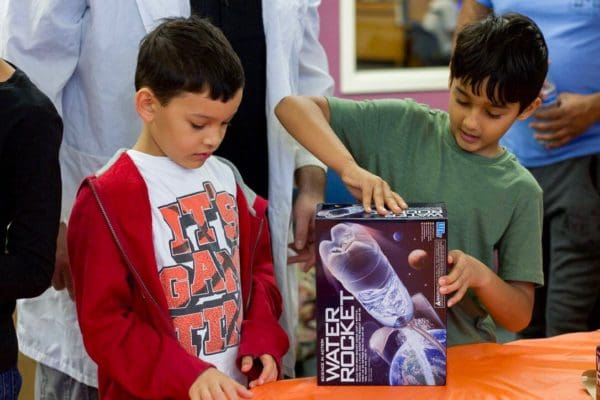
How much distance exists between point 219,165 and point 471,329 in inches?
22.5

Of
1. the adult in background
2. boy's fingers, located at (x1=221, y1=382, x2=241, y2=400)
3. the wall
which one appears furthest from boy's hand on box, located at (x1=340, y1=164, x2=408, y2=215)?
the wall

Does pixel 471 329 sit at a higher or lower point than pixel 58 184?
lower

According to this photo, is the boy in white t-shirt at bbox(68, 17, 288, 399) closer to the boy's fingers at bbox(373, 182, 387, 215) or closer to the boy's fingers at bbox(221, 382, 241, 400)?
the boy's fingers at bbox(221, 382, 241, 400)

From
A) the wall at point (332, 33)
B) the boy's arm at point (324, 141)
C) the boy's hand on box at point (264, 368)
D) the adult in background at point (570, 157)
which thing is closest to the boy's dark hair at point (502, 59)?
the boy's arm at point (324, 141)

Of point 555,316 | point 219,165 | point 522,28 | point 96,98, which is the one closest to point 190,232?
point 219,165

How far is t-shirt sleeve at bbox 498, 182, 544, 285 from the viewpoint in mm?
1770

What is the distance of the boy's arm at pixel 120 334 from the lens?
1.50m

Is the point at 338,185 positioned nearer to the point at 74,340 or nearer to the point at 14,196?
the point at 74,340

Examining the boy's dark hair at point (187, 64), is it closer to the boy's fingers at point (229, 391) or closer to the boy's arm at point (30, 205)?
the boy's arm at point (30, 205)

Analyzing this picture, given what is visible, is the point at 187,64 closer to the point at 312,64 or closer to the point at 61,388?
the point at 312,64

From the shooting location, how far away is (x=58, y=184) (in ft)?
5.11

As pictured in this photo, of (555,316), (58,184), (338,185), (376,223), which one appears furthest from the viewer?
(555,316)

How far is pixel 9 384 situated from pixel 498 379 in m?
0.80

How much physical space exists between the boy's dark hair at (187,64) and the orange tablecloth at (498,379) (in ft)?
1.65
